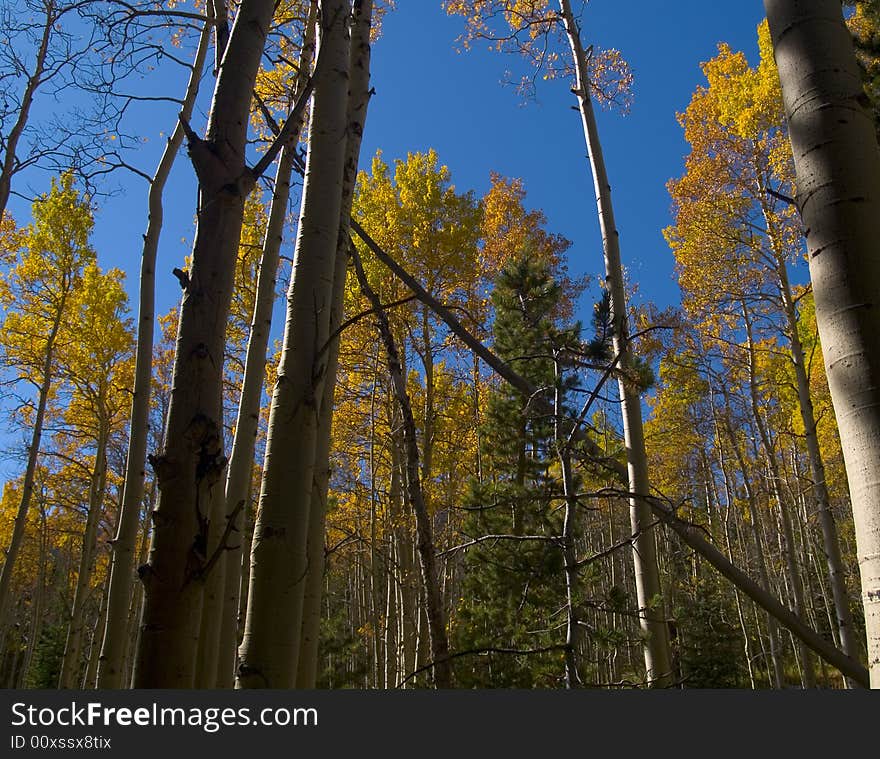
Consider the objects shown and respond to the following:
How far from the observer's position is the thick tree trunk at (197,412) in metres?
1.33

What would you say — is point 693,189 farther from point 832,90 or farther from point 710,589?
point 710,589

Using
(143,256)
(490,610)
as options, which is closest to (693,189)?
(490,610)

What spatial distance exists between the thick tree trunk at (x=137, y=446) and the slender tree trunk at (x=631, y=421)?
3.35 meters

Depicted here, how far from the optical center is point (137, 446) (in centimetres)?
476

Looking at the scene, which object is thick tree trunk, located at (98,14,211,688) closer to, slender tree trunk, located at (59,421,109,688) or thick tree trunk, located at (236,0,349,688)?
thick tree trunk, located at (236,0,349,688)

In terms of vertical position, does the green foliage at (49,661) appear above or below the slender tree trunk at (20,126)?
below

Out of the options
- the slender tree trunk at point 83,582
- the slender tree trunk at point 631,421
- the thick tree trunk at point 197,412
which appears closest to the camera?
the thick tree trunk at point 197,412

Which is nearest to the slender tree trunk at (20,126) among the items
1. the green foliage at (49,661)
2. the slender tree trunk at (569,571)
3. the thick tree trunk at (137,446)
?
the thick tree trunk at (137,446)

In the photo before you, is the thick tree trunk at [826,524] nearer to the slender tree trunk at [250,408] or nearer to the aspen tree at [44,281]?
the slender tree trunk at [250,408]

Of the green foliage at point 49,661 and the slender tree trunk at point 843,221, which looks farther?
the green foliage at point 49,661

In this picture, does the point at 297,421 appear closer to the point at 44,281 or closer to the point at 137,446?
the point at 137,446

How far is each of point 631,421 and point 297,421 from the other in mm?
3394

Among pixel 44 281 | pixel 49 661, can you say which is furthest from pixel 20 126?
pixel 49 661

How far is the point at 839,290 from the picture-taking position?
4.20 feet
